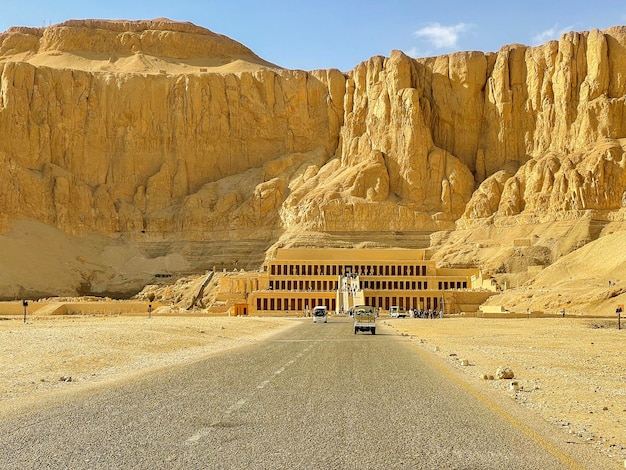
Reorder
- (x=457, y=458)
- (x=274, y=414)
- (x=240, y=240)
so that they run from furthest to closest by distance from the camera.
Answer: (x=240, y=240)
(x=274, y=414)
(x=457, y=458)

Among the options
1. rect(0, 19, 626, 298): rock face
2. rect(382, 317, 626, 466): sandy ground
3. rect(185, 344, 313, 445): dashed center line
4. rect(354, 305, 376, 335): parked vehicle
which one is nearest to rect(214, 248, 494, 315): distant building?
rect(0, 19, 626, 298): rock face

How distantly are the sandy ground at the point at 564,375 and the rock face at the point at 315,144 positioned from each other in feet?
252

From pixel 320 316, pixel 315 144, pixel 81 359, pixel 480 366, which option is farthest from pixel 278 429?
pixel 315 144

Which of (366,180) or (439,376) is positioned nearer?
(439,376)

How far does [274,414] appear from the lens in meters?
11.8

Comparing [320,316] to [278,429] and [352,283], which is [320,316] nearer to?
[352,283]

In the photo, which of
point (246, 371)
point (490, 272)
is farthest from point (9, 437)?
point (490, 272)

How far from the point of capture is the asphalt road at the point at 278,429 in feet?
28.7

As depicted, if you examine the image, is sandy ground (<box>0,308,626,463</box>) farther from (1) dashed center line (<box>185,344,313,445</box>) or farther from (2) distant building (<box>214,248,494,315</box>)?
(2) distant building (<box>214,248,494,315</box>)

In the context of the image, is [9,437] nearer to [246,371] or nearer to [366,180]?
[246,371]

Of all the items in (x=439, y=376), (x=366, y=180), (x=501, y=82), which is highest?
(x=501, y=82)

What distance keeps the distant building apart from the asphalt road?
75147 millimetres

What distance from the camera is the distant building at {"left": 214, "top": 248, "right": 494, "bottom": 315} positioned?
93.6 metres

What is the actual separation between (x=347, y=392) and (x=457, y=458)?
5.67 metres
